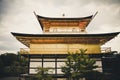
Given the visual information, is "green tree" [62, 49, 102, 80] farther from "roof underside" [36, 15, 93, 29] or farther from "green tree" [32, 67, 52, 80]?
"roof underside" [36, 15, 93, 29]

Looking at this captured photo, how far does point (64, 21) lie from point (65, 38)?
4830 mm

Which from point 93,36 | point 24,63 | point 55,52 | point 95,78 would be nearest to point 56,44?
point 55,52

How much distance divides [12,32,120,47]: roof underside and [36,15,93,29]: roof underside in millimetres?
4668

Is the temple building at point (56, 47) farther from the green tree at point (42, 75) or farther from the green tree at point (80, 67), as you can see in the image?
the green tree at point (80, 67)

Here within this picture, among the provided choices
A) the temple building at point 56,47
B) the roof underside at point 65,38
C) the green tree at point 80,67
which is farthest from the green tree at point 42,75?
the roof underside at point 65,38

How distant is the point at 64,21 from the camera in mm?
27031

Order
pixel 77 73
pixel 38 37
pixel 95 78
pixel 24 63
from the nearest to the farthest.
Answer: pixel 77 73
pixel 95 78
pixel 38 37
pixel 24 63

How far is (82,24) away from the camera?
28.0m

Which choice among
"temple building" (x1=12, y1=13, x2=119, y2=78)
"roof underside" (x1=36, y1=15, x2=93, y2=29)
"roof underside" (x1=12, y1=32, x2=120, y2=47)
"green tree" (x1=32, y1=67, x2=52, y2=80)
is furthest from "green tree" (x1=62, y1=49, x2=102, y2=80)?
"roof underside" (x1=36, y1=15, x2=93, y2=29)

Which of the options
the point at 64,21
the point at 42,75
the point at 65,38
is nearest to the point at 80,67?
the point at 42,75

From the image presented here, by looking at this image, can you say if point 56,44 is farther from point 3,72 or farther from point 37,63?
point 3,72

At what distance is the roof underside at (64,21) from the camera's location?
88.2 ft

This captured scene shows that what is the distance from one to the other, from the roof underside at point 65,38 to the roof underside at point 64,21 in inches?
184

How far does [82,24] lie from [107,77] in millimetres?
9837
